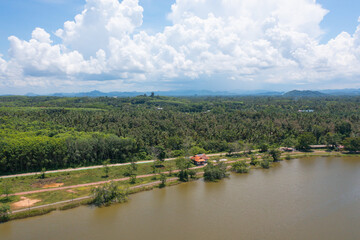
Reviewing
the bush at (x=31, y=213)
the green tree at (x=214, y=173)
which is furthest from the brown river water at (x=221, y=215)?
the green tree at (x=214, y=173)

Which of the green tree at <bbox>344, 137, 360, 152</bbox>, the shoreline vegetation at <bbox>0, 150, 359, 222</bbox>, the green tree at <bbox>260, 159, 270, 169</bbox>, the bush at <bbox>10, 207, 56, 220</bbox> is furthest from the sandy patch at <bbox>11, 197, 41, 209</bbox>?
the green tree at <bbox>344, 137, 360, 152</bbox>

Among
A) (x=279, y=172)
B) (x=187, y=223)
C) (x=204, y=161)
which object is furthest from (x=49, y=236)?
(x=279, y=172)

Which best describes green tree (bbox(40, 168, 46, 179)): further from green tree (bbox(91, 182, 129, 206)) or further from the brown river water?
green tree (bbox(91, 182, 129, 206))

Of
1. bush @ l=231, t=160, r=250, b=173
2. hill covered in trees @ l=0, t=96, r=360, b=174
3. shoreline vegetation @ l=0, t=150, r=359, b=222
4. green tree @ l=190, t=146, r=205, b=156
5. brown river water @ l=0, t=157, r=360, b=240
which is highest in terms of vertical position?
hill covered in trees @ l=0, t=96, r=360, b=174

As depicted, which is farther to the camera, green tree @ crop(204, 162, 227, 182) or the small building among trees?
the small building among trees

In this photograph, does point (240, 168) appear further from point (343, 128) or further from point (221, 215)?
point (343, 128)

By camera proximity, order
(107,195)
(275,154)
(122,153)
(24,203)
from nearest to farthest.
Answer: (24,203)
(107,195)
(122,153)
(275,154)

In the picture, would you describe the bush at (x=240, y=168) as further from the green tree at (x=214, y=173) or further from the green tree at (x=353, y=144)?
the green tree at (x=353, y=144)

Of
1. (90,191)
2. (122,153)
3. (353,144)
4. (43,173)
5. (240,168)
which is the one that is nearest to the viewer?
(90,191)

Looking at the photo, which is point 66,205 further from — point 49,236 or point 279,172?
point 279,172

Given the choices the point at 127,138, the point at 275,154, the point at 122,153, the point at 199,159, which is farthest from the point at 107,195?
the point at 275,154
